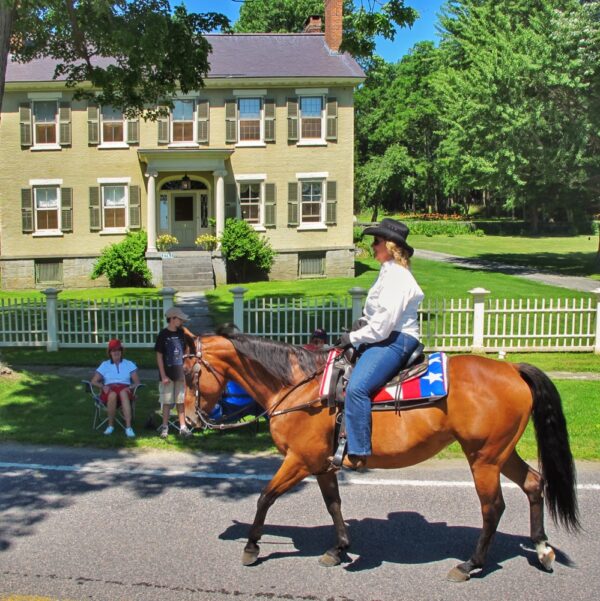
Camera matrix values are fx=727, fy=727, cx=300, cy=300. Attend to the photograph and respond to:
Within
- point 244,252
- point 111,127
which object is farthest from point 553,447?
point 111,127

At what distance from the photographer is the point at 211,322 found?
1900 cm

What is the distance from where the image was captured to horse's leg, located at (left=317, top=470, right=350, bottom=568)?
19.4ft

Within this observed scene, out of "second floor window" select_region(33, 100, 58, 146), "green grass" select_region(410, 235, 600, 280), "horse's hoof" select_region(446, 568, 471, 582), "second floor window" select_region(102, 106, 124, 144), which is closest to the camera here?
"horse's hoof" select_region(446, 568, 471, 582)

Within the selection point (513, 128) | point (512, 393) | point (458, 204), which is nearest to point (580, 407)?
point (512, 393)

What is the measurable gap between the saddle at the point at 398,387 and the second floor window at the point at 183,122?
2531cm

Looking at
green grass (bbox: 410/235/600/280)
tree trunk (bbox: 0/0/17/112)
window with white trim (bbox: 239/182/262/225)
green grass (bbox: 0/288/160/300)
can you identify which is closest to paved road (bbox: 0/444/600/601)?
tree trunk (bbox: 0/0/17/112)

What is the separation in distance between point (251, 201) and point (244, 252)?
2.75m

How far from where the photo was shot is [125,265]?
2834cm

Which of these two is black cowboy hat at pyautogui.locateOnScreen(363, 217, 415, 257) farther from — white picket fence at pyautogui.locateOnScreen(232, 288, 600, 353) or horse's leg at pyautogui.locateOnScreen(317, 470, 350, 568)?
white picket fence at pyautogui.locateOnScreen(232, 288, 600, 353)

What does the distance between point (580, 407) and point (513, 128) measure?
62.0 ft

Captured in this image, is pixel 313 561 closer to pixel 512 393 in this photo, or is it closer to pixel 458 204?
pixel 512 393

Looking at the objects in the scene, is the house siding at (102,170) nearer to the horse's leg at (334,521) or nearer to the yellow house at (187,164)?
the yellow house at (187,164)

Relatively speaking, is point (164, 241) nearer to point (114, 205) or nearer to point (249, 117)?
point (114, 205)

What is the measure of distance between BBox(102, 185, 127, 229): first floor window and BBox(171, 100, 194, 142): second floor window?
10.0ft
